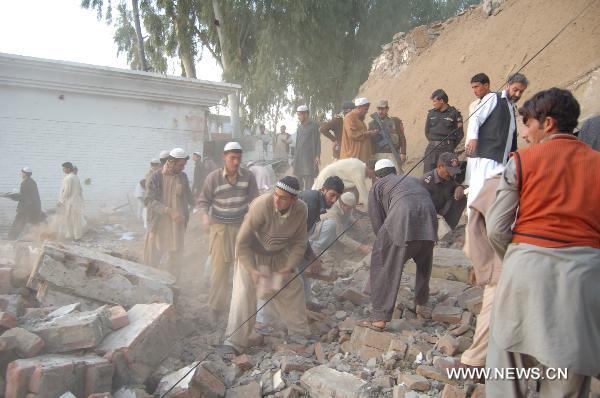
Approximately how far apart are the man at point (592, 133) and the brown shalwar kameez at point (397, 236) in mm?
1360

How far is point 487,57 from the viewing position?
8.63m

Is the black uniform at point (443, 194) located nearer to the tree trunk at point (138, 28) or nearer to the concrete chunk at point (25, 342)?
the concrete chunk at point (25, 342)

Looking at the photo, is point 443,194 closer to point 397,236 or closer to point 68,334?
point 397,236

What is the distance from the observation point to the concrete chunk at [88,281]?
427 cm

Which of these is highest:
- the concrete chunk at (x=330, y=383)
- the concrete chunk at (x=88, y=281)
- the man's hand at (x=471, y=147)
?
the man's hand at (x=471, y=147)

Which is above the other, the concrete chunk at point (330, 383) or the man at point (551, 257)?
the man at point (551, 257)

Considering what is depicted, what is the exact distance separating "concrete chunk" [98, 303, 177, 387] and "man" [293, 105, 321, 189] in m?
4.39

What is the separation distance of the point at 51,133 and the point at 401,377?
9.23 meters

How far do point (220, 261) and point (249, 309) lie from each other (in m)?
0.97

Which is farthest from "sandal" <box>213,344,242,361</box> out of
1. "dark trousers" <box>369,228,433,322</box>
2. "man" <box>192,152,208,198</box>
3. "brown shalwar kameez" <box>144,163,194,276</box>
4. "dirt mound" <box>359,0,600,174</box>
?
"man" <box>192,152,208,198</box>

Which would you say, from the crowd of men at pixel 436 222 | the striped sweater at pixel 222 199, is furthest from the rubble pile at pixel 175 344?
the striped sweater at pixel 222 199

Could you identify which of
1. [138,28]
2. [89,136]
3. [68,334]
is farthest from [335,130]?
[138,28]

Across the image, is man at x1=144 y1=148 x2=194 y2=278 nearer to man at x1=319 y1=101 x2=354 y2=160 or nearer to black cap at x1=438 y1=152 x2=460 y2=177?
man at x1=319 y1=101 x2=354 y2=160

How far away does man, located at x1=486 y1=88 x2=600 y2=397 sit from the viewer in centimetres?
205
